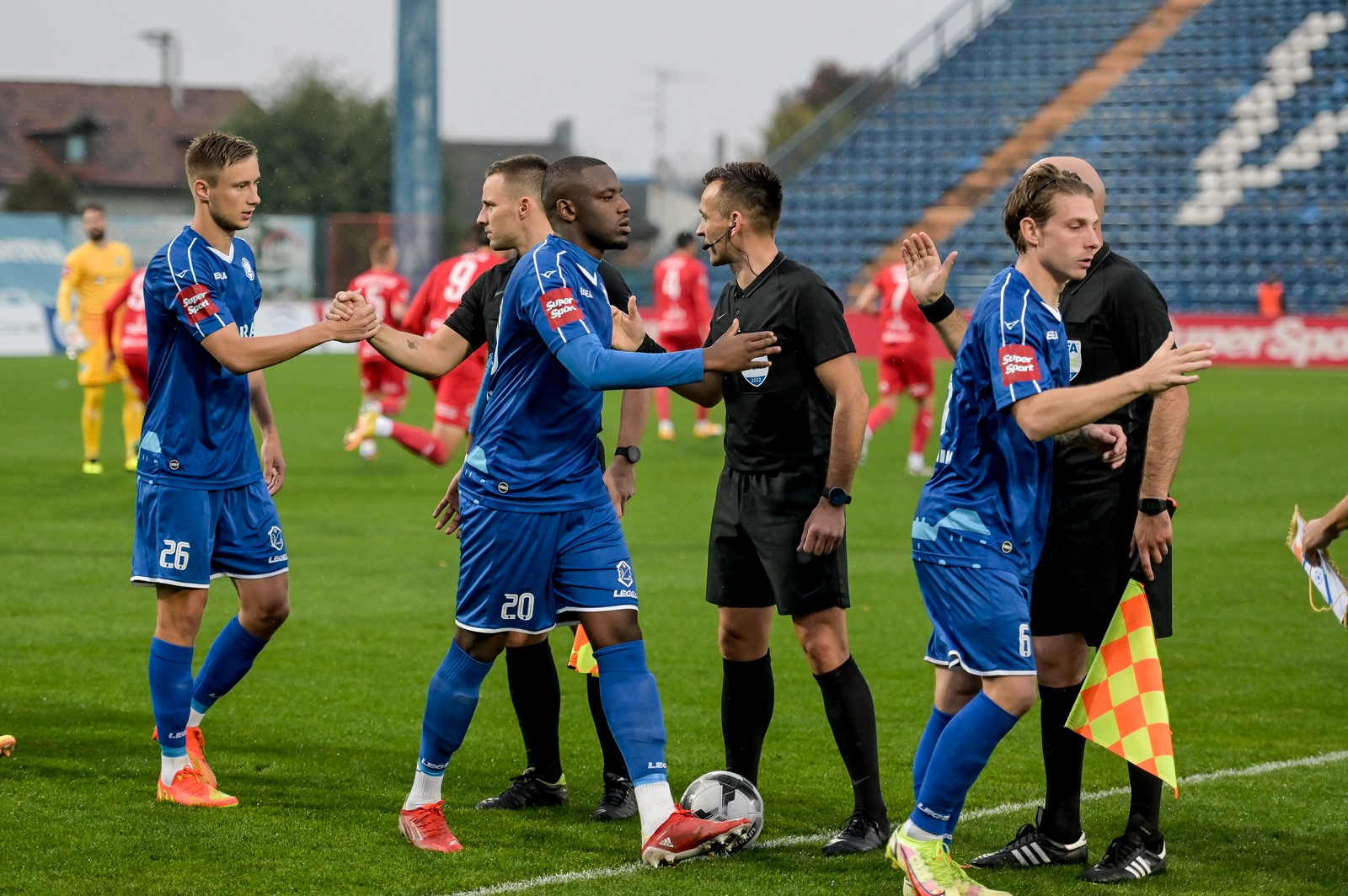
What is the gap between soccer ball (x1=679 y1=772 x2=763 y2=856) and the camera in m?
4.61

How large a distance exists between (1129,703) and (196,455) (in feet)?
10.0

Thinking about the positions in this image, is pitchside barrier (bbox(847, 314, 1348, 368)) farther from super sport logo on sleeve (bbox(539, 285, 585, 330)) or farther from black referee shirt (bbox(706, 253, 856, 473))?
super sport logo on sleeve (bbox(539, 285, 585, 330))

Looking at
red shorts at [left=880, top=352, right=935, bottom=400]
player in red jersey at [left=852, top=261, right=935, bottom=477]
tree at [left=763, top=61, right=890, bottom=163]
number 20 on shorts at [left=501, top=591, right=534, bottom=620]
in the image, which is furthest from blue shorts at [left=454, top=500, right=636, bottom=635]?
tree at [left=763, top=61, right=890, bottom=163]

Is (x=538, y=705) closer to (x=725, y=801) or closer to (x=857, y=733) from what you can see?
(x=725, y=801)

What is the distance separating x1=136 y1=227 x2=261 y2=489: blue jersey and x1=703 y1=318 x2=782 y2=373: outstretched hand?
5.70ft

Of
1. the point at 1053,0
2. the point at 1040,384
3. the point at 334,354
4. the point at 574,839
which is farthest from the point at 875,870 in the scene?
the point at 1053,0

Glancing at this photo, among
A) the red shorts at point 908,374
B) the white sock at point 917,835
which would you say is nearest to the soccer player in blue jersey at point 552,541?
the white sock at point 917,835

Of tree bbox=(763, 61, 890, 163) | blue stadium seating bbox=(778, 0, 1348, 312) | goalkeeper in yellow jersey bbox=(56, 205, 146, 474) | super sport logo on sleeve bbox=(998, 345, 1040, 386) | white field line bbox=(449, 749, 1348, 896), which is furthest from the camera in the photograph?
tree bbox=(763, 61, 890, 163)

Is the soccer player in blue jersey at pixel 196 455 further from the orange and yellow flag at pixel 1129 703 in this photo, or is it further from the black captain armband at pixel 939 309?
the orange and yellow flag at pixel 1129 703

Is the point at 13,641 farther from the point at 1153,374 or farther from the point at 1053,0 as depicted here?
the point at 1053,0

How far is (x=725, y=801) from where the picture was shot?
464 cm

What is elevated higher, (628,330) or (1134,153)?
(1134,153)

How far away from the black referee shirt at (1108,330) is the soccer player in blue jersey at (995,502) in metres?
0.38

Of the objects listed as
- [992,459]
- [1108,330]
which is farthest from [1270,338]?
[992,459]
